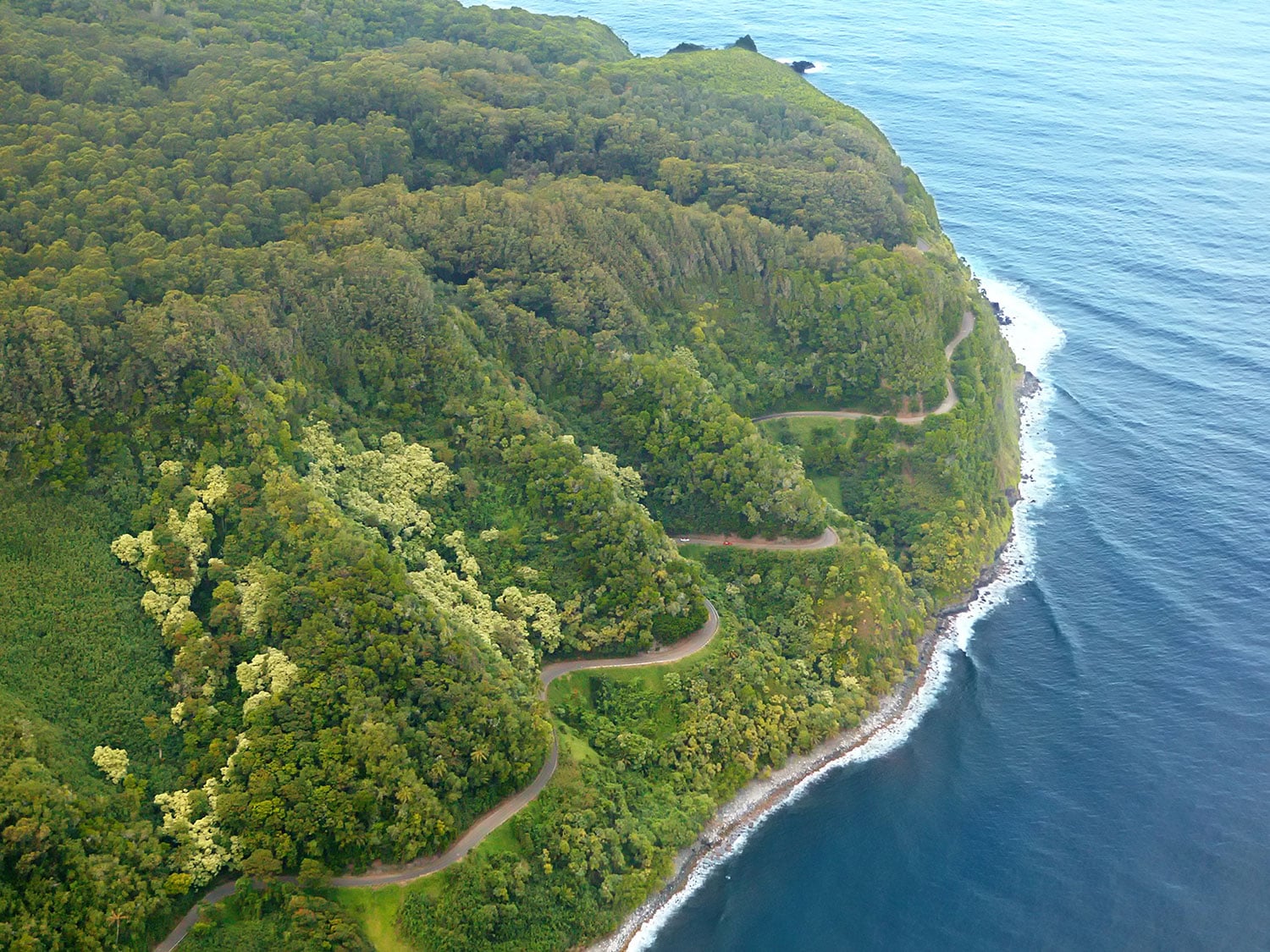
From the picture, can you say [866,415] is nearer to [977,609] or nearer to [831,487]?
[831,487]

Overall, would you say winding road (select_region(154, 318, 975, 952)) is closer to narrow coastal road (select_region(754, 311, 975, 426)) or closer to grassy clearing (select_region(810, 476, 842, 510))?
narrow coastal road (select_region(754, 311, 975, 426))

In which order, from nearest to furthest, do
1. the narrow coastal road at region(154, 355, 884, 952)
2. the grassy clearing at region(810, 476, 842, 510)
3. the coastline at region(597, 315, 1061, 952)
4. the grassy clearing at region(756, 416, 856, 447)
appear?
the narrow coastal road at region(154, 355, 884, 952) < the coastline at region(597, 315, 1061, 952) < the grassy clearing at region(810, 476, 842, 510) < the grassy clearing at region(756, 416, 856, 447)

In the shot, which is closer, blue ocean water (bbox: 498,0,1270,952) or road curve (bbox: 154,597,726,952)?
road curve (bbox: 154,597,726,952)

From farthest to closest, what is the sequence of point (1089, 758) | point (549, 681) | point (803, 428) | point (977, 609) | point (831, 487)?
point (803, 428) → point (831, 487) → point (977, 609) → point (549, 681) → point (1089, 758)

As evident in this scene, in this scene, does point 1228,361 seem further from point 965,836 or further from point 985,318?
point 965,836

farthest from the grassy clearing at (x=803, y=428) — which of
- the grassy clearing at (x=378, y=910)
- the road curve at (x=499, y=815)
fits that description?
the grassy clearing at (x=378, y=910)

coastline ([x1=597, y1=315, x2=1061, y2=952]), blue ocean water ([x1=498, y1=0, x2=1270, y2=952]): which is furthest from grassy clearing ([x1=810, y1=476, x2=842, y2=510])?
blue ocean water ([x1=498, y1=0, x2=1270, y2=952])

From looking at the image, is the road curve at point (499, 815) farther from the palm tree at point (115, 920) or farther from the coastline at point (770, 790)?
the coastline at point (770, 790)

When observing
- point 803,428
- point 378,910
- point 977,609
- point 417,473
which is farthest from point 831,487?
point 378,910
